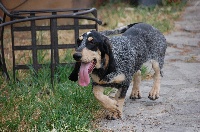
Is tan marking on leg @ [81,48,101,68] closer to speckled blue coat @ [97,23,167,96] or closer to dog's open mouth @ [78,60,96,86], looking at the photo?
dog's open mouth @ [78,60,96,86]

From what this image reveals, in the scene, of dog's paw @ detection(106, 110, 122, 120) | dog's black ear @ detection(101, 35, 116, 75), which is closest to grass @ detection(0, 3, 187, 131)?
dog's paw @ detection(106, 110, 122, 120)

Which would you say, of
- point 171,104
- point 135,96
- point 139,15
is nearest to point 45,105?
point 135,96

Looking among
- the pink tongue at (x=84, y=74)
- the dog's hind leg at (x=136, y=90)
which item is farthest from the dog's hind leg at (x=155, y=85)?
the pink tongue at (x=84, y=74)

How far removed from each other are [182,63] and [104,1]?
565 centimetres

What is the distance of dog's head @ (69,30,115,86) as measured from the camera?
3.89m

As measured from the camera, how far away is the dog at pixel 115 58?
395 centimetres

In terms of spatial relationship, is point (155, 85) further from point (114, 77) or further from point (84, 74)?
point (84, 74)

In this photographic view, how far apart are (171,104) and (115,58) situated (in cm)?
106

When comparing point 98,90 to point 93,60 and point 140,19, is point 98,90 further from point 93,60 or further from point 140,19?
point 140,19

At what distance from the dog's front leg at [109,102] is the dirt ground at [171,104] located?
0.08 m

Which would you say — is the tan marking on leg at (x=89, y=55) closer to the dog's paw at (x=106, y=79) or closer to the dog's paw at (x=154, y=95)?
the dog's paw at (x=106, y=79)

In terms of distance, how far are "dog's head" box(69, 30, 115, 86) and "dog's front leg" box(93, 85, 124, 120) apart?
0.20 meters

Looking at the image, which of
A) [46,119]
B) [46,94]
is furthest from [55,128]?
[46,94]

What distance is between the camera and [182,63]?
693cm
